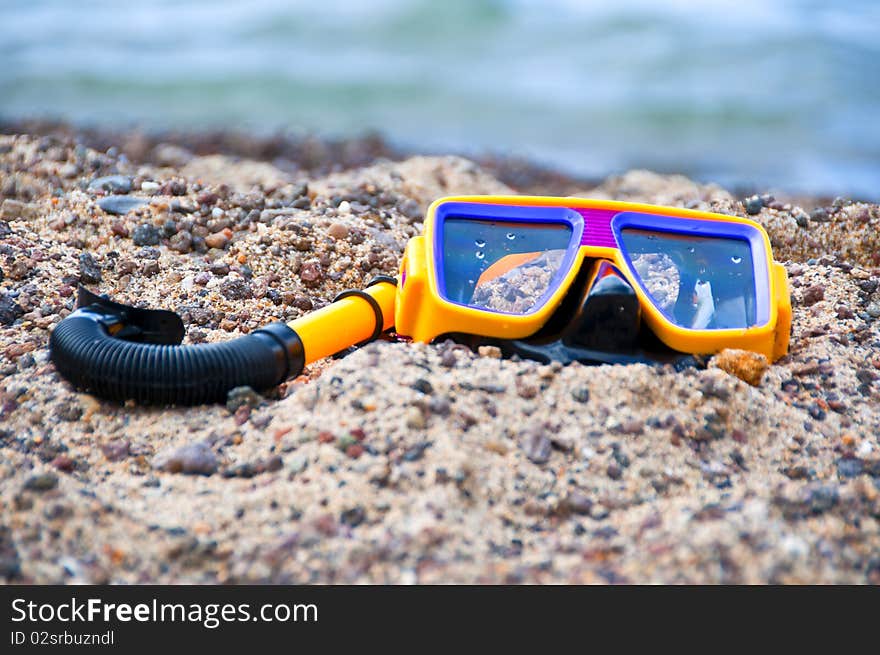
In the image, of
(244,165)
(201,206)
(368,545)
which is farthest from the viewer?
(244,165)

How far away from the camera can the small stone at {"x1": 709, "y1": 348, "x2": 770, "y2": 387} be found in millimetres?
3162

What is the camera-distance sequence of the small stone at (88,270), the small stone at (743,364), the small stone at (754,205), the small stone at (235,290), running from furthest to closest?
the small stone at (754,205) → the small stone at (88,270) → the small stone at (235,290) → the small stone at (743,364)

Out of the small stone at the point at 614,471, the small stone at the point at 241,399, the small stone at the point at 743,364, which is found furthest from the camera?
the small stone at the point at 743,364

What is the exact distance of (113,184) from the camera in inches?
198

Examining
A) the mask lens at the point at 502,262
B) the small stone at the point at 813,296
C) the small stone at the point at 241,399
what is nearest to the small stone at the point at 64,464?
the small stone at the point at 241,399

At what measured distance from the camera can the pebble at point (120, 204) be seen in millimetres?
4688

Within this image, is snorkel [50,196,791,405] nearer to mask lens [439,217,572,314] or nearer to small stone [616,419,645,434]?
mask lens [439,217,572,314]

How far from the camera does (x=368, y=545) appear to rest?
217cm

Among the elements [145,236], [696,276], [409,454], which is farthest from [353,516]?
[145,236]

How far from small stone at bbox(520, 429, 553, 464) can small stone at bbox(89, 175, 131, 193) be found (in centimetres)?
316

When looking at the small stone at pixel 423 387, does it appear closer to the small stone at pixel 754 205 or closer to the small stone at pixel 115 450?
the small stone at pixel 115 450
